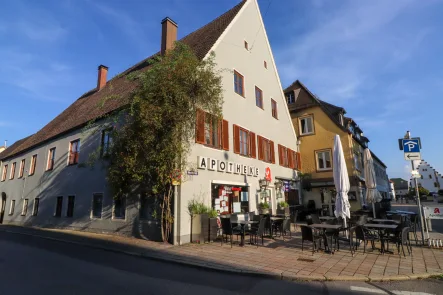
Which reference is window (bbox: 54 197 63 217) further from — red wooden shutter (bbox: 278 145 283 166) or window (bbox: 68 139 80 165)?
red wooden shutter (bbox: 278 145 283 166)

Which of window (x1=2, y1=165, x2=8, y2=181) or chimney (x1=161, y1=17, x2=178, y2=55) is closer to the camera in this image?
chimney (x1=161, y1=17, x2=178, y2=55)

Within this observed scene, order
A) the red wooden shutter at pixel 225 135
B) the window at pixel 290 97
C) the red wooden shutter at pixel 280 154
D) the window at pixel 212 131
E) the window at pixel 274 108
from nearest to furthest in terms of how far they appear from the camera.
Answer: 1. the window at pixel 212 131
2. the red wooden shutter at pixel 225 135
3. the red wooden shutter at pixel 280 154
4. the window at pixel 274 108
5. the window at pixel 290 97

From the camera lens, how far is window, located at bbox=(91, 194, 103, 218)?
1275 cm

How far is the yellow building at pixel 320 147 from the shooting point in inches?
779

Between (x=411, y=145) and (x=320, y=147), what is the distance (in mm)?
11549

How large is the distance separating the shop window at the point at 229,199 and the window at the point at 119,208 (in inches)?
158

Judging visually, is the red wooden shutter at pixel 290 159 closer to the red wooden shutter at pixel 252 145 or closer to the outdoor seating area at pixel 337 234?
the red wooden shutter at pixel 252 145

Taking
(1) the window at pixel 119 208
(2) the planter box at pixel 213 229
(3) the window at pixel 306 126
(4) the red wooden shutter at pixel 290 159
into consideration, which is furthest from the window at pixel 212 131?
(3) the window at pixel 306 126

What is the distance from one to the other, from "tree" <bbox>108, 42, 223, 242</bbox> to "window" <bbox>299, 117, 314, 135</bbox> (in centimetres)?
1350

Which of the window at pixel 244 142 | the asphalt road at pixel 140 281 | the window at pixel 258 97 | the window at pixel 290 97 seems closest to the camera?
the asphalt road at pixel 140 281

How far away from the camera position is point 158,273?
6145 mm

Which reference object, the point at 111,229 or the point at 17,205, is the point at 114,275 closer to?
the point at 111,229

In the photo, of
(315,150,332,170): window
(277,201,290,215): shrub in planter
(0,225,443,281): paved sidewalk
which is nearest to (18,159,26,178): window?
(0,225,443,281): paved sidewalk

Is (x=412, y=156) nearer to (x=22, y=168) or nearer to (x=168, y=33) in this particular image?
(x=168, y=33)
